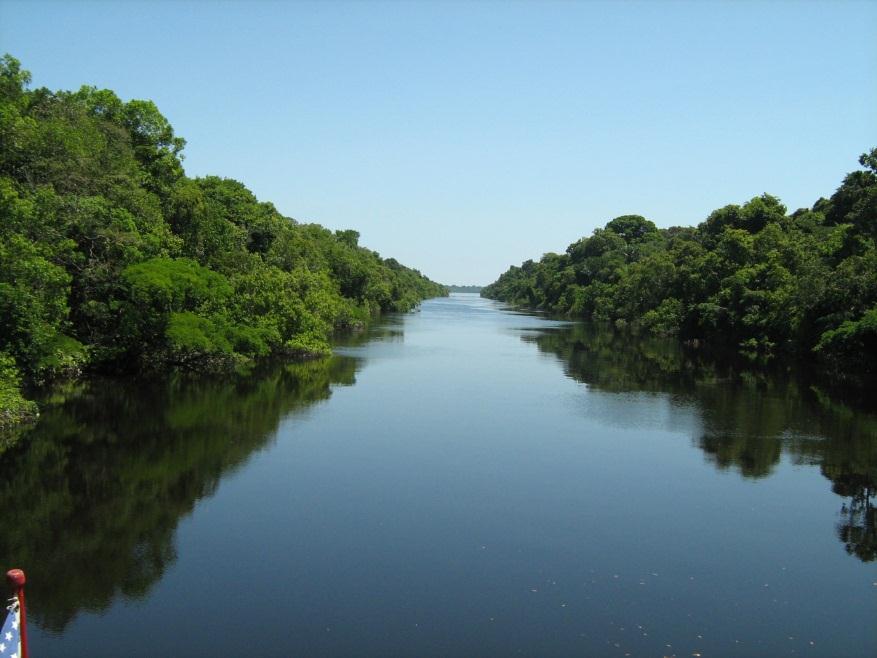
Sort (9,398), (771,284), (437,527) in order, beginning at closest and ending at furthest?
(437,527)
(9,398)
(771,284)

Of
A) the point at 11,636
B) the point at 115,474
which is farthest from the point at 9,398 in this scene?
the point at 11,636

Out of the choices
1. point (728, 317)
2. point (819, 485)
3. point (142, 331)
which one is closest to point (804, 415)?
point (819, 485)

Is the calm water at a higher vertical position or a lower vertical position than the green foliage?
lower

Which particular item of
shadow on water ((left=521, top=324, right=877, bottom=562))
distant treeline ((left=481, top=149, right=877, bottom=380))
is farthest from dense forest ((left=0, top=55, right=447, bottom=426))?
distant treeline ((left=481, top=149, right=877, bottom=380))

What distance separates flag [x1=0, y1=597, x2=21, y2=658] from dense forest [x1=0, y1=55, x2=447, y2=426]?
57.8 feet

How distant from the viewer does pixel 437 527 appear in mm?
15906

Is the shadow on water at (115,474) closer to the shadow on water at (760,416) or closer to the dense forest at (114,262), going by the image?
the dense forest at (114,262)

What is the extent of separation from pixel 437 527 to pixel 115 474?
9.10m

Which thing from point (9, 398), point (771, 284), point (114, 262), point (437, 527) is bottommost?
point (437, 527)

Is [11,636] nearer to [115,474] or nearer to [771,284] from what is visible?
[115,474]

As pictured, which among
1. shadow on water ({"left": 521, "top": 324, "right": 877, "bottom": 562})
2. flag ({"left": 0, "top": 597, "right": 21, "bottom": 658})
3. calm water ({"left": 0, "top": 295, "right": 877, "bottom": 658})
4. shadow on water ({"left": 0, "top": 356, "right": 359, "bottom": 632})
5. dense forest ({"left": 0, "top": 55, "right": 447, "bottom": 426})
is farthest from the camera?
dense forest ({"left": 0, "top": 55, "right": 447, "bottom": 426})

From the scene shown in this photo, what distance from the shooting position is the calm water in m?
11.3

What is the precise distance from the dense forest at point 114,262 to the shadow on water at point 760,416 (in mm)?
19612

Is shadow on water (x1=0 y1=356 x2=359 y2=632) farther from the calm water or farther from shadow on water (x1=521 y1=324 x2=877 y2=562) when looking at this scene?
shadow on water (x1=521 y1=324 x2=877 y2=562)
